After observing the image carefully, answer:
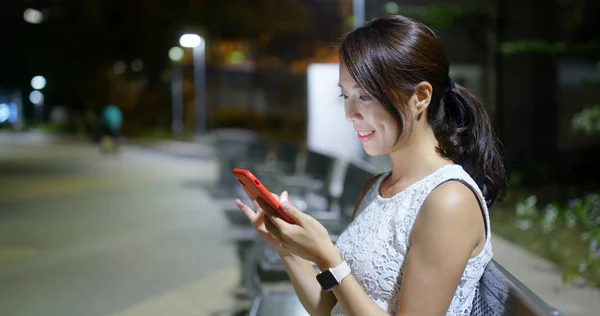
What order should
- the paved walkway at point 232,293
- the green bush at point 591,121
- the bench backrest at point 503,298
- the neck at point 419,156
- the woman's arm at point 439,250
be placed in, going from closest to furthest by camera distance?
the bench backrest at point 503,298 < the woman's arm at point 439,250 < the neck at point 419,156 < the paved walkway at point 232,293 < the green bush at point 591,121

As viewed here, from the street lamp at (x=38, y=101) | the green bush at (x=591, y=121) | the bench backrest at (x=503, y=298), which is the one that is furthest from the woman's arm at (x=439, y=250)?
the street lamp at (x=38, y=101)

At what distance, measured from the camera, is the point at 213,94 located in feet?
170

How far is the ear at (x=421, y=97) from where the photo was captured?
196 cm

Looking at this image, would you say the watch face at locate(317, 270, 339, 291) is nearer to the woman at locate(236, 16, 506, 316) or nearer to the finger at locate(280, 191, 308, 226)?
the woman at locate(236, 16, 506, 316)

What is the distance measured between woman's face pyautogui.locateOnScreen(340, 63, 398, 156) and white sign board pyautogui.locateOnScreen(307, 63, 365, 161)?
7.50m

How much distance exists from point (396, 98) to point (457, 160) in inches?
12.3

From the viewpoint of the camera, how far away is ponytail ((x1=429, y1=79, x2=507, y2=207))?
6.87 ft

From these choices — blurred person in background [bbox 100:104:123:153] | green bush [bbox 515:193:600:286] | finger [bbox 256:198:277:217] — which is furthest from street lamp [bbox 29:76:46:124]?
finger [bbox 256:198:277:217]

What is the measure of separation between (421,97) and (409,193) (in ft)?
0.84

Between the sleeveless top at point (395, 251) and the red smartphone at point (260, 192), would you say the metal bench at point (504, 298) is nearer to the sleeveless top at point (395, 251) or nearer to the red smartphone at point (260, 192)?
the sleeveless top at point (395, 251)

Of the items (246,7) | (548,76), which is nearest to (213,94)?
(246,7)

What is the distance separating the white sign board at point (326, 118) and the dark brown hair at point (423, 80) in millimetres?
7316

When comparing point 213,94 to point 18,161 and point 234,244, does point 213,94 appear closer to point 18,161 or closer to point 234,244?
point 18,161

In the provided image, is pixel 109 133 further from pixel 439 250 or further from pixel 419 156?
pixel 439 250
